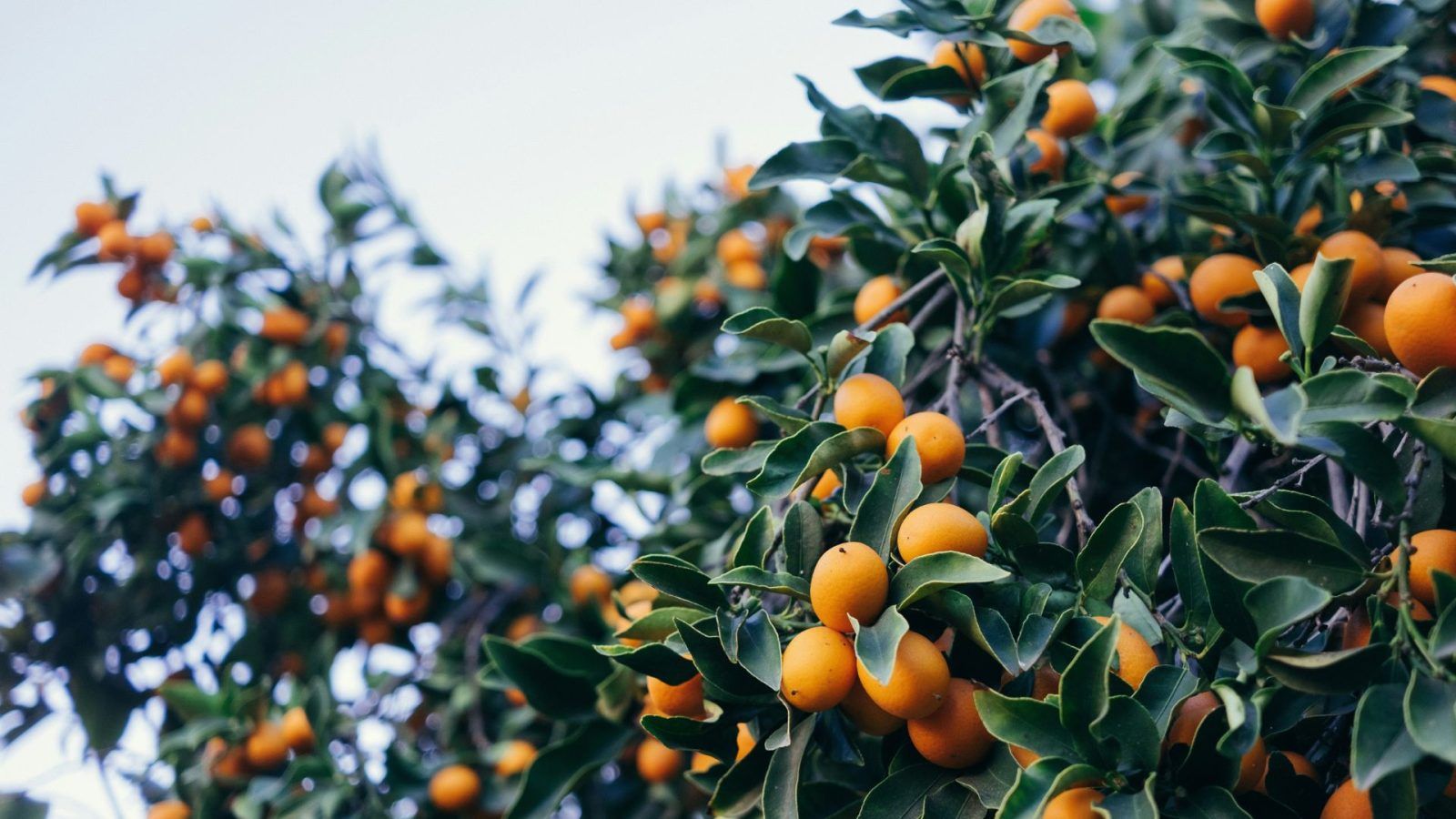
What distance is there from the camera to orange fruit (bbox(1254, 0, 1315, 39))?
1432 mm

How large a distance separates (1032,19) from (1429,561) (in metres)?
0.81

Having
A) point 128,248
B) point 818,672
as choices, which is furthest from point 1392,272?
point 128,248

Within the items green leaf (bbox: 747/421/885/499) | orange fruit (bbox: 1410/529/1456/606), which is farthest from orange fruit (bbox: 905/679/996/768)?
orange fruit (bbox: 1410/529/1456/606)

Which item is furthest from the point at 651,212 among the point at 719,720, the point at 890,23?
the point at 719,720

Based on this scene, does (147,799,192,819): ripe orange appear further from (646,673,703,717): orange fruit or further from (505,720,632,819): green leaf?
(646,673,703,717): orange fruit

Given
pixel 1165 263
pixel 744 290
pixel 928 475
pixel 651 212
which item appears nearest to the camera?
pixel 928 475

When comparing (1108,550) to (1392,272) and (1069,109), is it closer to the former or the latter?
(1392,272)

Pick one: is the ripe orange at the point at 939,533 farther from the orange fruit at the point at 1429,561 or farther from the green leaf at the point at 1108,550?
the orange fruit at the point at 1429,561

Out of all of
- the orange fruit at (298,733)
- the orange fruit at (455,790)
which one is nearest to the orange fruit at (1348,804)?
the orange fruit at (455,790)

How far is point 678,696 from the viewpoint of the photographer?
1.10m

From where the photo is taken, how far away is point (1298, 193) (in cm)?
133

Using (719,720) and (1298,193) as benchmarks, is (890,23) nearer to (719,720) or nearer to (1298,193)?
(1298,193)

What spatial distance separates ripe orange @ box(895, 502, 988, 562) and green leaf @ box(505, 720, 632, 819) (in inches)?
22.4

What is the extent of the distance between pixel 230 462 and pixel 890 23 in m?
1.71
